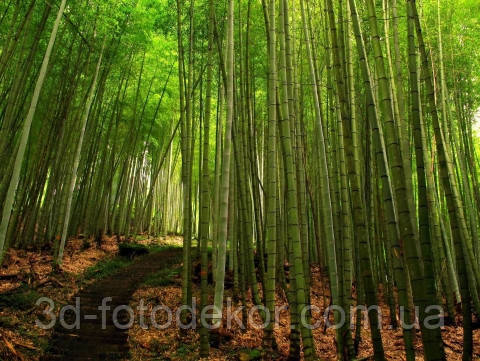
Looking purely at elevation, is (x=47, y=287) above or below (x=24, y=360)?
above

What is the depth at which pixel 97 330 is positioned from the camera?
394 centimetres

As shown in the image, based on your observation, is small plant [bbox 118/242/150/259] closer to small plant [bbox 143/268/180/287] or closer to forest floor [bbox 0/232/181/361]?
forest floor [bbox 0/232/181/361]

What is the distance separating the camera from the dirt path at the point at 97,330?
11.3 ft

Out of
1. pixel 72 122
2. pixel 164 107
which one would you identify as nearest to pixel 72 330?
pixel 72 122

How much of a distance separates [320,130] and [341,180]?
588 millimetres

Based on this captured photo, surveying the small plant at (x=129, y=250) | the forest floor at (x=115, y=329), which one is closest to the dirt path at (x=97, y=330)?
the forest floor at (x=115, y=329)

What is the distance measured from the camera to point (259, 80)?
6457 mm

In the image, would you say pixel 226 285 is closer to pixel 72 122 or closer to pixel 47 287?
pixel 47 287

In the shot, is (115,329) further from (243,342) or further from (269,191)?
(269,191)

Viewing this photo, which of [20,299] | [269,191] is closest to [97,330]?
[20,299]

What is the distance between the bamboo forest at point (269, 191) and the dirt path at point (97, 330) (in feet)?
0.08

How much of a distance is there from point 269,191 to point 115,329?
8.04ft

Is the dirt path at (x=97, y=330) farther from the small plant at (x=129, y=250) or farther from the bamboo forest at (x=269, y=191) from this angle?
the small plant at (x=129, y=250)

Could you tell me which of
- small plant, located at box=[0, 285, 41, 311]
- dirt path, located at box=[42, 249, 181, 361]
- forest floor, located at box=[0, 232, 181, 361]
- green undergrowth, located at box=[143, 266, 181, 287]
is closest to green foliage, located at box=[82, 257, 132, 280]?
forest floor, located at box=[0, 232, 181, 361]
